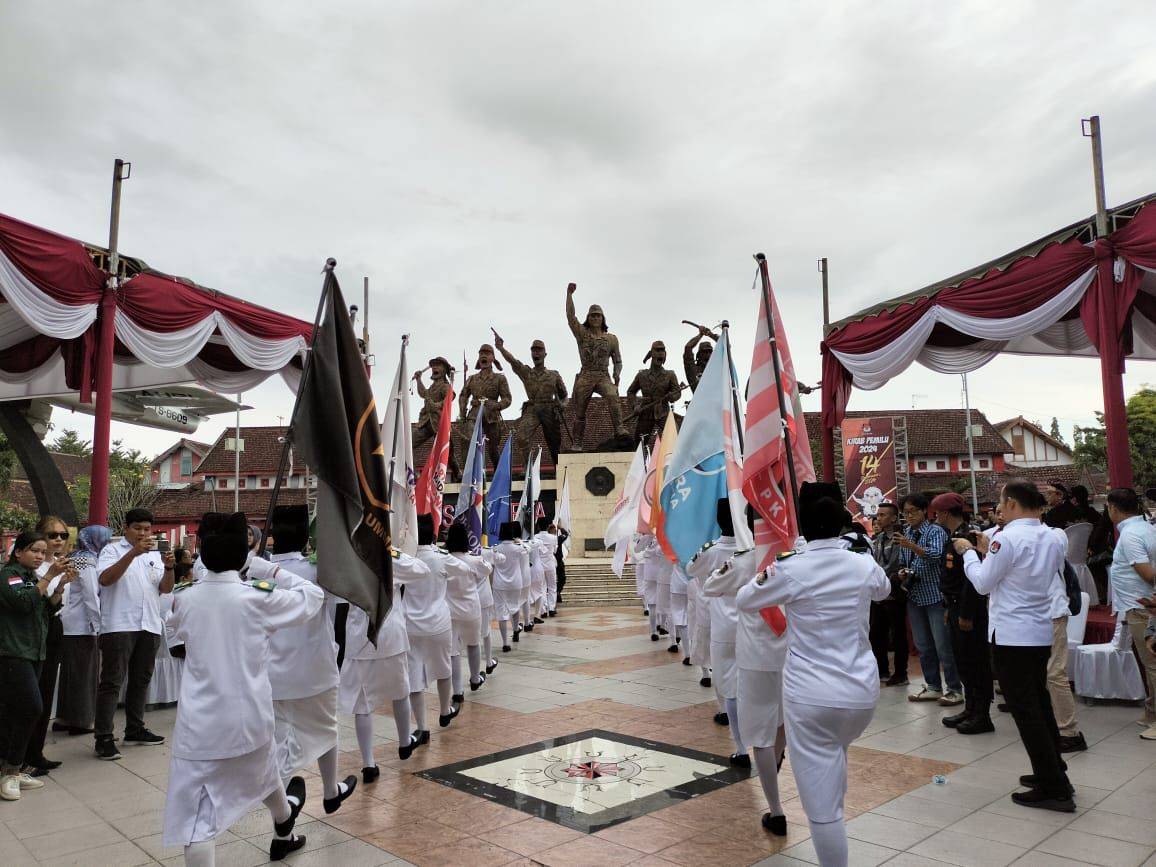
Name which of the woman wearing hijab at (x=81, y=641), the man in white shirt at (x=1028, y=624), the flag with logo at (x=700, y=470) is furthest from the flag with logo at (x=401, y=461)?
the man in white shirt at (x=1028, y=624)

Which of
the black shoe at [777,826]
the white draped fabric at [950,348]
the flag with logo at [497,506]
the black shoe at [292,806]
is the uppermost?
the white draped fabric at [950,348]

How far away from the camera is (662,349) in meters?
20.8

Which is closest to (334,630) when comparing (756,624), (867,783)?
(756,624)

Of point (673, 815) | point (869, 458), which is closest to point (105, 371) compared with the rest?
point (673, 815)

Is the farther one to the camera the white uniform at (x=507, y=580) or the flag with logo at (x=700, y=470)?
the white uniform at (x=507, y=580)

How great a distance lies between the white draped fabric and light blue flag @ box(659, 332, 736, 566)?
4736 millimetres

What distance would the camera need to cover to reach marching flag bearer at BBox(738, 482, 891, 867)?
11.1ft

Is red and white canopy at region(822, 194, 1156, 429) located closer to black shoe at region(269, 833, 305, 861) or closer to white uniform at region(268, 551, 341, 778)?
white uniform at region(268, 551, 341, 778)

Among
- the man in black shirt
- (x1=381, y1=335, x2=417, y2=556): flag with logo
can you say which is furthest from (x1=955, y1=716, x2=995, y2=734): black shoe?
(x1=381, y1=335, x2=417, y2=556): flag with logo

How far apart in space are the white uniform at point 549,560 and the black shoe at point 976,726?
799 cm

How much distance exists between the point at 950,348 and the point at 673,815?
8480 mm

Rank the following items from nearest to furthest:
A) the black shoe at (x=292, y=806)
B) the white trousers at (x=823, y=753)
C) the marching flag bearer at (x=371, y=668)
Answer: the white trousers at (x=823, y=753) → the black shoe at (x=292, y=806) → the marching flag bearer at (x=371, y=668)

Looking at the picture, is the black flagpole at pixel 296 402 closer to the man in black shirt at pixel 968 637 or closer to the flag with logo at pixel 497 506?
the man in black shirt at pixel 968 637

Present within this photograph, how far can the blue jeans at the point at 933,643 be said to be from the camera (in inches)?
283
